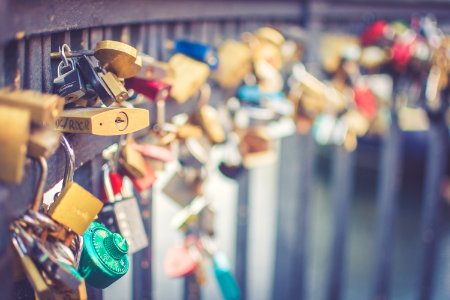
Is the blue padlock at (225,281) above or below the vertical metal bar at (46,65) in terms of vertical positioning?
below

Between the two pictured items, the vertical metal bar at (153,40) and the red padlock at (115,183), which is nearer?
the red padlock at (115,183)

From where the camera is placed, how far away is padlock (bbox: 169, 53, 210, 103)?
151cm

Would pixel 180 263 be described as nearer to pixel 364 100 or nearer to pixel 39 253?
pixel 39 253

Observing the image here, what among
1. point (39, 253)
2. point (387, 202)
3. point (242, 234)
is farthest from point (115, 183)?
point (387, 202)

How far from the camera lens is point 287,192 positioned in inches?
106

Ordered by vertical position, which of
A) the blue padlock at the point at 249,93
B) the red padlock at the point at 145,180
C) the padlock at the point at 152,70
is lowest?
the red padlock at the point at 145,180

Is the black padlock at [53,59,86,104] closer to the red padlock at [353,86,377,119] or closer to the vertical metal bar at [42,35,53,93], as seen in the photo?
the vertical metal bar at [42,35,53,93]

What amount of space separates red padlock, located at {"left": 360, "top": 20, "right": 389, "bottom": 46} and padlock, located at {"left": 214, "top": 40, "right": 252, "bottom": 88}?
3.26ft

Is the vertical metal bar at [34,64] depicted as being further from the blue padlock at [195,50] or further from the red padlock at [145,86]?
the blue padlock at [195,50]

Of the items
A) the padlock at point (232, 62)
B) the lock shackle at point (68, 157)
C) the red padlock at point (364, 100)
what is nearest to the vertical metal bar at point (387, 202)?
the red padlock at point (364, 100)

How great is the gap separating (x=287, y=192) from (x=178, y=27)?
49.1 inches

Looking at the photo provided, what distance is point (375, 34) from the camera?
262cm

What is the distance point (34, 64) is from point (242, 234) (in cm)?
156

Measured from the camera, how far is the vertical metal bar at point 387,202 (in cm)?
300
